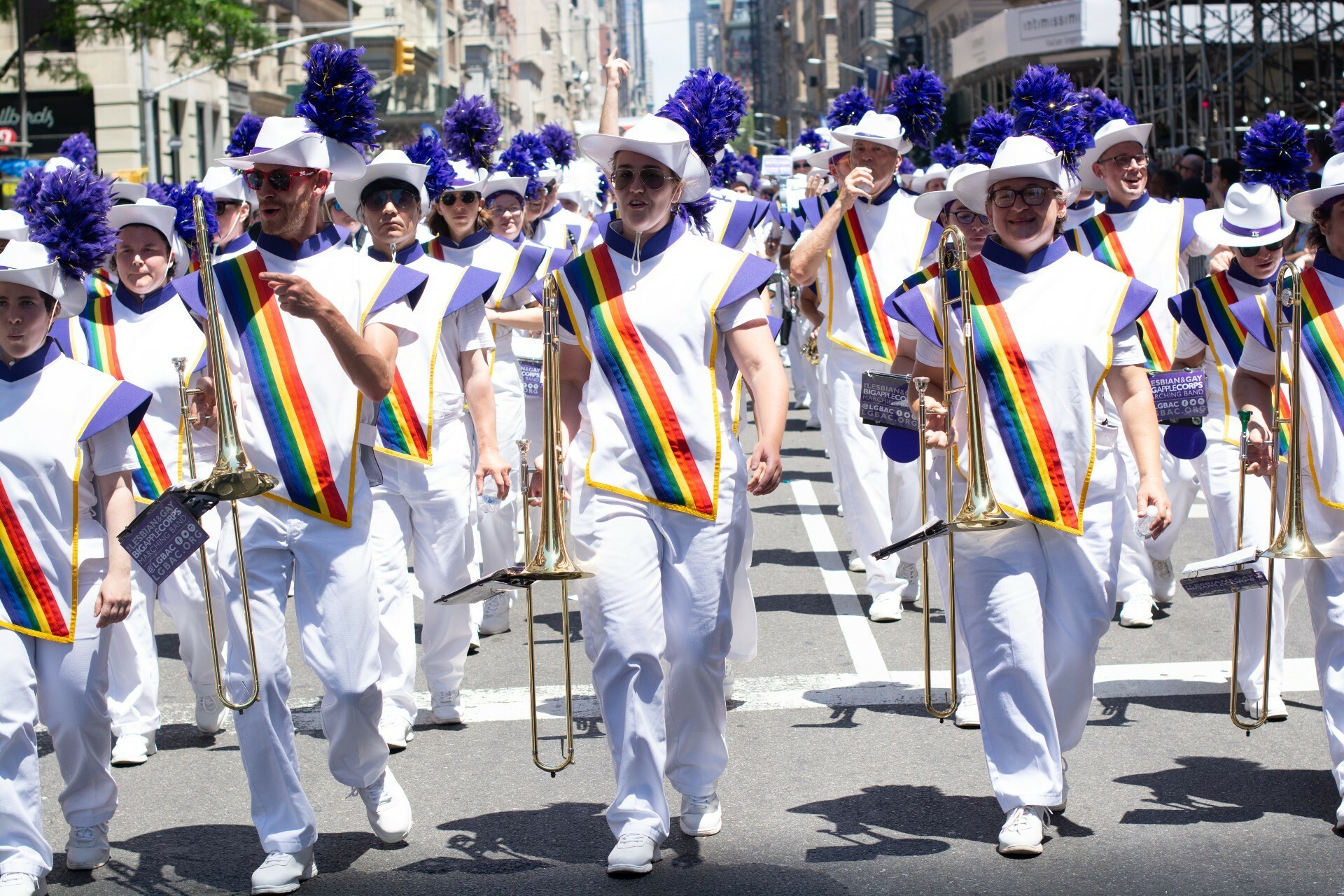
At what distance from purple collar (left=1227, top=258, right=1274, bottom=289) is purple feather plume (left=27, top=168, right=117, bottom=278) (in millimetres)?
4209

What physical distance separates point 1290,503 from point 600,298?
2071 mm

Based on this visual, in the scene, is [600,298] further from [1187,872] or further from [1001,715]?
[1187,872]

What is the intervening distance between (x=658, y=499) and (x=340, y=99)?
1.48 metres

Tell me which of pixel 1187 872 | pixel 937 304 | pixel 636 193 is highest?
pixel 636 193

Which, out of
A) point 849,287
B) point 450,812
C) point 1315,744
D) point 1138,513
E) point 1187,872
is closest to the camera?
point 1187,872

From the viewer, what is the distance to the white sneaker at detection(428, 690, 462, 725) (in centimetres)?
683

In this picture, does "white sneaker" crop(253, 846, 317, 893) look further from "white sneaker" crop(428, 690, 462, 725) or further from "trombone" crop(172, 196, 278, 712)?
"white sneaker" crop(428, 690, 462, 725)

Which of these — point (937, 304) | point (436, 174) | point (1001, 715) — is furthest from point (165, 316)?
point (1001, 715)

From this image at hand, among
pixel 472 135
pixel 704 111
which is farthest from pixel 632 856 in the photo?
pixel 472 135

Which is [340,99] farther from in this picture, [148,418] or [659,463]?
[148,418]

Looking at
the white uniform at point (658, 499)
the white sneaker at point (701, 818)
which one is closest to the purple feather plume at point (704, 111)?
the white uniform at point (658, 499)

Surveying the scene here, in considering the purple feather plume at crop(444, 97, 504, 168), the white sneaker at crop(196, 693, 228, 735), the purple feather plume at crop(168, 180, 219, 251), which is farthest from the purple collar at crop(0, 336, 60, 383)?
the purple feather plume at crop(444, 97, 504, 168)

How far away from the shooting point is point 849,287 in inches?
333

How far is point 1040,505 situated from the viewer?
504 cm
